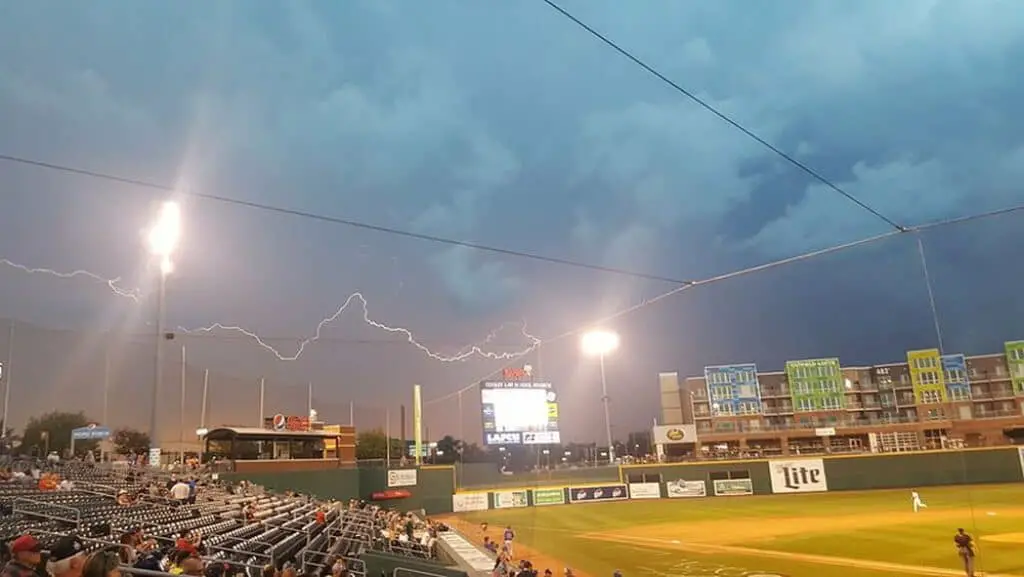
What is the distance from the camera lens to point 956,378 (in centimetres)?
5959

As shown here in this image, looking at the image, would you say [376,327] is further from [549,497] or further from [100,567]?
[100,567]

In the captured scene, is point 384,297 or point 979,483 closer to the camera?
point 384,297

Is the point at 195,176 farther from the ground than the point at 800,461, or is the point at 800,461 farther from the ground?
the point at 195,176

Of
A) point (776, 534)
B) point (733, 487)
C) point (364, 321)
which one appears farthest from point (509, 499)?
point (776, 534)

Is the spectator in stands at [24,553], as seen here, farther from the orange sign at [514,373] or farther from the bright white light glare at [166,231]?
the orange sign at [514,373]

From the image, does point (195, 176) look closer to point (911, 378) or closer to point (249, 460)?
point (249, 460)

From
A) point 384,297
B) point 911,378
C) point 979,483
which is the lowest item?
point 979,483

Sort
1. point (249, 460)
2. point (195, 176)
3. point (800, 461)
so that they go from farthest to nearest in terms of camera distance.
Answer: point (800, 461) → point (249, 460) → point (195, 176)

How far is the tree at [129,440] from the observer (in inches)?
1542

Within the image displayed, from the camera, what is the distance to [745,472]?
46.8 m

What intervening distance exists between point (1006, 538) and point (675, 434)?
46.7 m

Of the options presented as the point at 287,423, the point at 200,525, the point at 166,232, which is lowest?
the point at 200,525

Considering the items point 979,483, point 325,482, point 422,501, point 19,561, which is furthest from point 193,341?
point 979,483

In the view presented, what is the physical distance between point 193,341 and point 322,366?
806 centimetres
